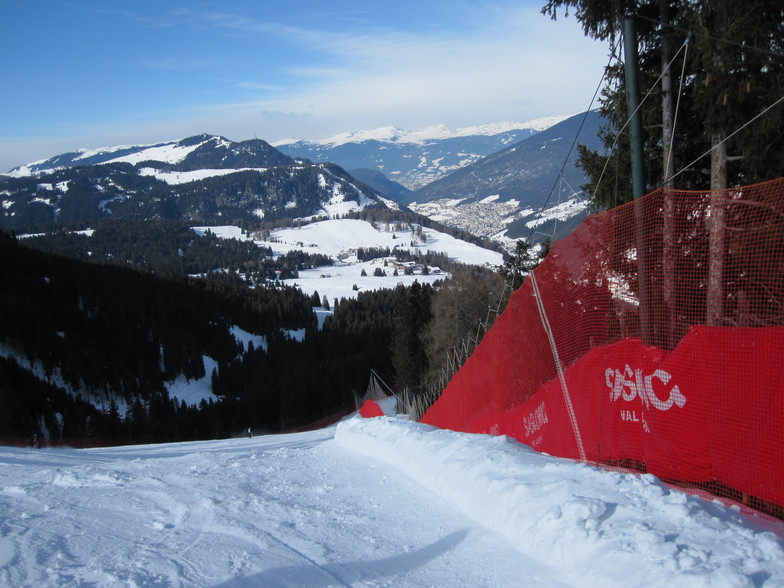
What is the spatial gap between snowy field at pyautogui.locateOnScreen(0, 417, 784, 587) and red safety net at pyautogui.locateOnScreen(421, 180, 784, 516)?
699 millimetres

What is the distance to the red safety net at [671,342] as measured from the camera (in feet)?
14.8

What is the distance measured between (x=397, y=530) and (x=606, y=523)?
6.10 feet

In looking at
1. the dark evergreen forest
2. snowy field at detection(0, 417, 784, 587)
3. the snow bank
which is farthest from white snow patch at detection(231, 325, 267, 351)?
the snow bank

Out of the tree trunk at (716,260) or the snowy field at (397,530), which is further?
the tree trunk at (716,260)

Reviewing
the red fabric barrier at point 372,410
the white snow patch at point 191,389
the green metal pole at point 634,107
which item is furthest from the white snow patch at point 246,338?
the green metal pole at point 634,107

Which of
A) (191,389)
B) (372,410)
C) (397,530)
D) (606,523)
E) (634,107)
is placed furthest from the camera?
(191,389)

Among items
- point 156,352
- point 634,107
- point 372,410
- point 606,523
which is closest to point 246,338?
point 156,352

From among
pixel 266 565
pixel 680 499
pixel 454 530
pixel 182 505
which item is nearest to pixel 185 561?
pixel 266 565

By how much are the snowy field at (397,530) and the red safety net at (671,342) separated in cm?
70

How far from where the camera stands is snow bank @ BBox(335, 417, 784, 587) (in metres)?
3.42

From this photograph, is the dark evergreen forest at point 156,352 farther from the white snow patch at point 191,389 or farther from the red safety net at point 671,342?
the red safety net at point 671,342

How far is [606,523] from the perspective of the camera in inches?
160

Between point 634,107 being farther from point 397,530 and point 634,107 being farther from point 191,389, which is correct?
point 191,389

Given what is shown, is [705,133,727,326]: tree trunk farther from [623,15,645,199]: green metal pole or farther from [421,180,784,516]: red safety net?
[623,15,645,199]: green metal pole
